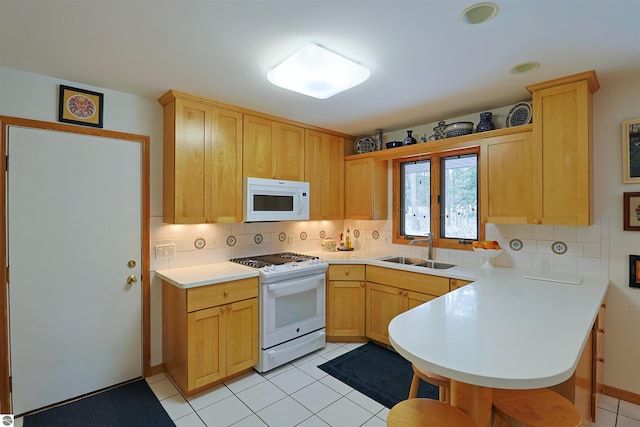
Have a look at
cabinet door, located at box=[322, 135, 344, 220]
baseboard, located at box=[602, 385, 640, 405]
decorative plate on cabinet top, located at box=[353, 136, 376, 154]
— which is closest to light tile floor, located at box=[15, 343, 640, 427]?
baseboard, located at box=[602, 385, 640, 405]

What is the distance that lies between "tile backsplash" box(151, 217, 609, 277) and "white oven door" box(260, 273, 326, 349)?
690 mm

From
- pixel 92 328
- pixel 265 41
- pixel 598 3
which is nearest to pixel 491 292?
pixel 598 3

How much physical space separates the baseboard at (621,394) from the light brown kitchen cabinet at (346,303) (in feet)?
6.27

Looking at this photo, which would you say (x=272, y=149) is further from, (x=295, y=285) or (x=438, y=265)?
(x=438, y=265)

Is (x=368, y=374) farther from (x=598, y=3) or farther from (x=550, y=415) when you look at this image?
(x=598, y=3)

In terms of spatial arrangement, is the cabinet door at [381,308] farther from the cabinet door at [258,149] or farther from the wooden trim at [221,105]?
the wooden trim at [221,105]

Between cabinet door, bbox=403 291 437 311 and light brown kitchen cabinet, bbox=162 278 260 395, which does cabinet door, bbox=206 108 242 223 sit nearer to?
light brown kitchen cabinet, bbox=162 278 260 395

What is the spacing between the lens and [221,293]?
2428mm

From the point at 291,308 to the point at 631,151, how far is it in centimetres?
283

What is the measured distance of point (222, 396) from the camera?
2.34m

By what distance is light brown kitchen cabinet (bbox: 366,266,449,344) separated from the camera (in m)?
2.70

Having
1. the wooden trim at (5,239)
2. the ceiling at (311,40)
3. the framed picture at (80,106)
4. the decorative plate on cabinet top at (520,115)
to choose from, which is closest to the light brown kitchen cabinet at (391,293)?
the decorative plate on cabinet top at (520,115)

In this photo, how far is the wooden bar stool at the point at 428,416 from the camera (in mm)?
1152

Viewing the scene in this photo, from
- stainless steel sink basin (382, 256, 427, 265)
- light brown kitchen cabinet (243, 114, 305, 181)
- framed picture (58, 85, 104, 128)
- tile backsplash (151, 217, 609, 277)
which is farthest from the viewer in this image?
stainless steel sink basin (382, 256, 427, 265)
